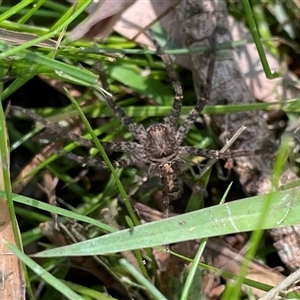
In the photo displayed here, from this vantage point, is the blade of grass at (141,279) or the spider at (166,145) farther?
the spider at (166,145)

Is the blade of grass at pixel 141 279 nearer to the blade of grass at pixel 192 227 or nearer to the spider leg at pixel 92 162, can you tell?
the blade of grass at pixel 192 227

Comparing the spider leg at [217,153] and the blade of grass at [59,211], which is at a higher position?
the blade of grass at [59,211]

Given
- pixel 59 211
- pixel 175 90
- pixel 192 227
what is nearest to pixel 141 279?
pixel 192 227

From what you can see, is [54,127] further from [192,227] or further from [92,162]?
[192,227]

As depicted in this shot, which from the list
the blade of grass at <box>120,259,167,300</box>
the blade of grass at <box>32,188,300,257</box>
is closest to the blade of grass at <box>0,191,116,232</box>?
the blade of grass at <box>32,188,300,257</box>

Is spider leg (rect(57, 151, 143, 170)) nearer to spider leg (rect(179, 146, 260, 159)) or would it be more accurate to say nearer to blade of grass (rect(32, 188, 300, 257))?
spider leg (rect(179, 146, 260, 159))

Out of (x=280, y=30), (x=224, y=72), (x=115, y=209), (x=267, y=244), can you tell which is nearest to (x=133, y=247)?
(x=115, y=209)

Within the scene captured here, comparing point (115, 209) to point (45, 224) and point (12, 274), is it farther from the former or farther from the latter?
point (12, 274)

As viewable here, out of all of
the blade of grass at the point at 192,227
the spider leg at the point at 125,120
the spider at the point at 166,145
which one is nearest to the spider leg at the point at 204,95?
the spider at the point at 166,145
